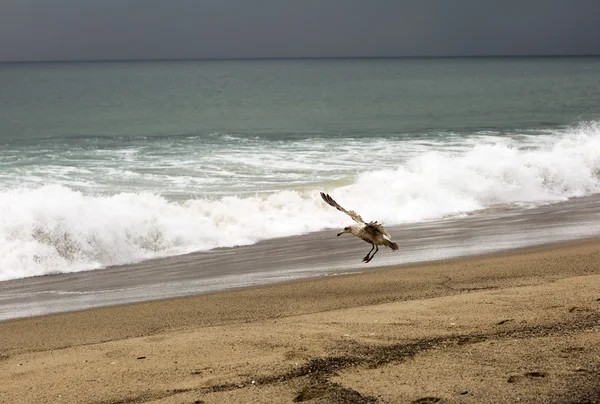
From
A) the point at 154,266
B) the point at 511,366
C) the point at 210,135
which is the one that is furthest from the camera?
the point at 210,135

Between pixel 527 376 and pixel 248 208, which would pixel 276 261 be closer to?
pixel 248 208

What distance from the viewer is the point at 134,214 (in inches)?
515

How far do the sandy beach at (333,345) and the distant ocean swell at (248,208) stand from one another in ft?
9.64

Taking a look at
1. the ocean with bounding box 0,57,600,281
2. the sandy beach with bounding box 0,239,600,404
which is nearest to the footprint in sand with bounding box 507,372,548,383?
the sandy beach with bounding box 0,239,600,404

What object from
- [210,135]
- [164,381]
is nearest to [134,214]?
[164,381]

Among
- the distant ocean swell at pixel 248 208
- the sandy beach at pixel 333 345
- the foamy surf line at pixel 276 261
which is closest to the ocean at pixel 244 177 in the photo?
the distant ocean swell at pixel 248 208

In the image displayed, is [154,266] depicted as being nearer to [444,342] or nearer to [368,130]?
[444,342]

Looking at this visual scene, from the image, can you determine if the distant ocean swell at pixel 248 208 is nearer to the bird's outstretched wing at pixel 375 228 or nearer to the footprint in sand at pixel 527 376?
the bird's outstretched wing at pixel 375 228

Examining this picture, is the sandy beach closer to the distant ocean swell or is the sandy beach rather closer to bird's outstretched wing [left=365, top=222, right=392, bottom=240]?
bird's outstretched wing [left=365, top=222, right=392, bottom=240]

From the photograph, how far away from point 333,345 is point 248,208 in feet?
24.9

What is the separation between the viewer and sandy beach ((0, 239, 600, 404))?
589cm

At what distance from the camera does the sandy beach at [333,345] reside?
589cm

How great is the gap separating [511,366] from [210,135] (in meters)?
23.3

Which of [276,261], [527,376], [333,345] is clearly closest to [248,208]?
[276,261]
